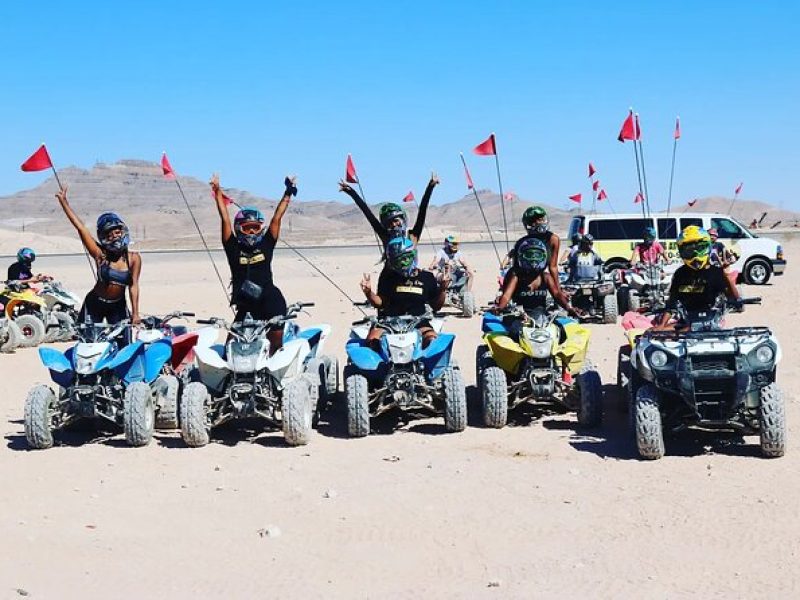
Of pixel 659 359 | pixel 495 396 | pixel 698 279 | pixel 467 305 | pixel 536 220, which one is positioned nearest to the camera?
pixel 659 359

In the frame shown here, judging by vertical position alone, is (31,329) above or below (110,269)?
below

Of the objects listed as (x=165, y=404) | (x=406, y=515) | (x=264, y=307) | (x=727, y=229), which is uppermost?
(x=727, y=229)

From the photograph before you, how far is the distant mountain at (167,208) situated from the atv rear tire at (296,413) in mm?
92950

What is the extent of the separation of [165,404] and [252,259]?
4.98ft

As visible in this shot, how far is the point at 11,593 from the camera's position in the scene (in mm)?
5941

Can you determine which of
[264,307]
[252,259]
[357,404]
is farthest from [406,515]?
[252,259]

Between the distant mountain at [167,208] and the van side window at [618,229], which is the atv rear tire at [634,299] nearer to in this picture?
the van side window at [618,229]

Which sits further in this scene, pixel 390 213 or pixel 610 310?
pixel 610 310

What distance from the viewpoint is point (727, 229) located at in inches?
1058

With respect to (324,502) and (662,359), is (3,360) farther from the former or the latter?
(662,359)

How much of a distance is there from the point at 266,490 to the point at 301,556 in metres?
1.59

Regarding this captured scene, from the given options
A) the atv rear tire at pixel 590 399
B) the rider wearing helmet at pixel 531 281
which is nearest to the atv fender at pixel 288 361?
the rider wearing helmet at pixel 531 281

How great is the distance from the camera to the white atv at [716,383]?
27.6 ft

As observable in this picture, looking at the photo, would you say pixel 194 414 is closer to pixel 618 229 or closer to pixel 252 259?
pixel 252 259
